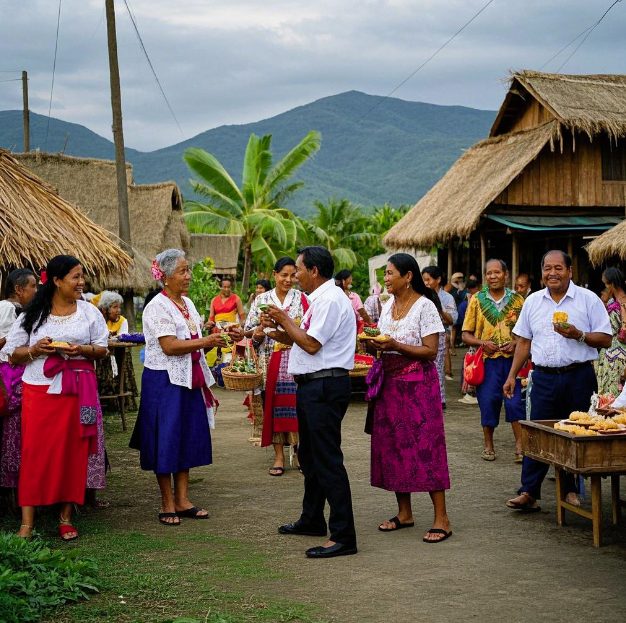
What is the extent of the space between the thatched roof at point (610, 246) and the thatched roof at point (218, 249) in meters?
19.5

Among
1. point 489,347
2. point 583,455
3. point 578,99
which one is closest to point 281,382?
point 489,347

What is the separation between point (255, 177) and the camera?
32.5 meters

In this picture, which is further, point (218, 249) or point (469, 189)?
point (218, 249)

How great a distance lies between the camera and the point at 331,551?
18.8ft

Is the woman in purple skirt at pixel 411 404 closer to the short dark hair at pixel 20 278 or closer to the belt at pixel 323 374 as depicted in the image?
the belt at pixel 323 374

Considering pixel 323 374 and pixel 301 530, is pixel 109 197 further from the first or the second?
pixel 323 374

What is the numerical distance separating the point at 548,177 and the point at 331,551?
15.7 meters

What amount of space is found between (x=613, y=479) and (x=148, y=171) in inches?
7410

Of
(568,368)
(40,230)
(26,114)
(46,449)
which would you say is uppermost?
(26,114)

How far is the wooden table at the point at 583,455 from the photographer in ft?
18.6

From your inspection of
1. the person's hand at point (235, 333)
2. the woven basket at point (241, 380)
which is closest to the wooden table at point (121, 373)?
the woven basket at point (241, 380)

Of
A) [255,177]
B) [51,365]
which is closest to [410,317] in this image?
[51,365]

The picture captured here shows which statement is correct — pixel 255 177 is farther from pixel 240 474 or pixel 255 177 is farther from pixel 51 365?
pixel 51 365

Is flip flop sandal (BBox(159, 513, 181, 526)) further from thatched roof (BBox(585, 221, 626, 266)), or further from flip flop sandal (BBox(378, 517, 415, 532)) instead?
thatched roof (BBox(585, 221, 626, 266))
